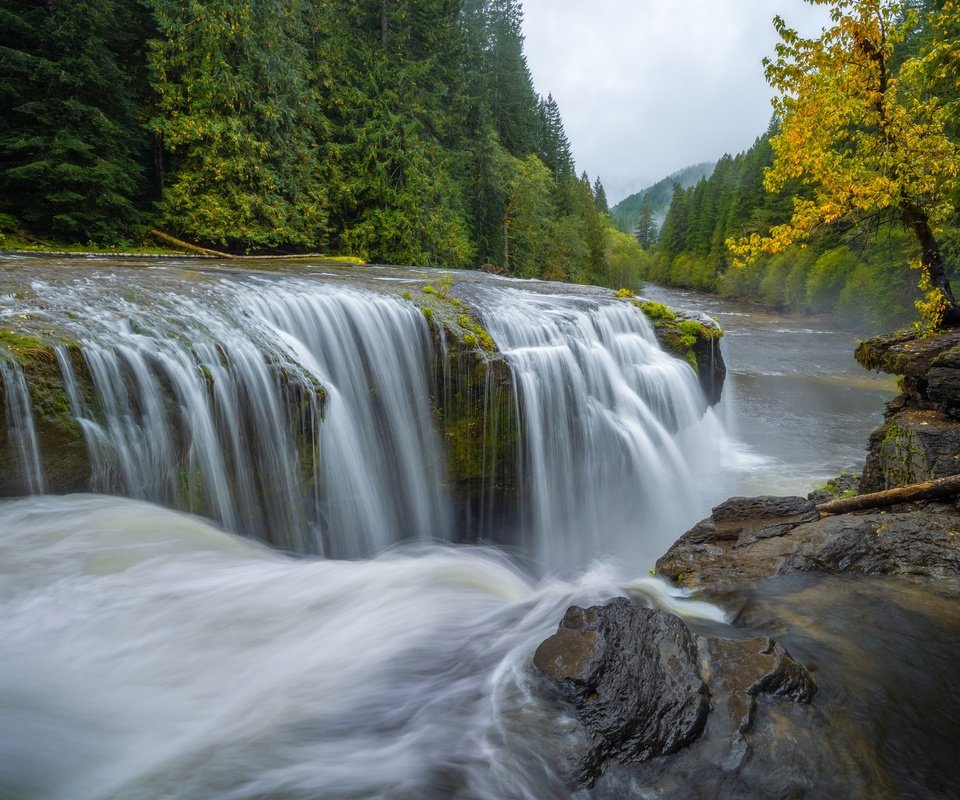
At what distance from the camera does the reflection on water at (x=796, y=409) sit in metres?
12.0

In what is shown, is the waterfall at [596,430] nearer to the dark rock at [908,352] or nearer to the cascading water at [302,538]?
the cascading water at [302,538]

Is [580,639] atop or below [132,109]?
below

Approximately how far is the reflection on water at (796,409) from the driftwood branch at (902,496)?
19.9ft

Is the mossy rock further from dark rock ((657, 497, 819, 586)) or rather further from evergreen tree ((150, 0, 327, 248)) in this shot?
evergreen tree ((150, 0, 327, 248))

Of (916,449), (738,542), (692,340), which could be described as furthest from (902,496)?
(692,340)

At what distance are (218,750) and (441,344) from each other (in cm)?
554

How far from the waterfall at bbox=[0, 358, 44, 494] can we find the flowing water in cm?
2

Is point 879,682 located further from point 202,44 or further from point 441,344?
point 202,44

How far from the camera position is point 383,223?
20875mm

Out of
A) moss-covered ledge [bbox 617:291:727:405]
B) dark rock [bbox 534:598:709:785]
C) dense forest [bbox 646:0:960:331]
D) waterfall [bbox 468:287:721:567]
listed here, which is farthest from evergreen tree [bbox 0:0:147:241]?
dark rock [bbox 534:598:709:785]

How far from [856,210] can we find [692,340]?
3.75 metres

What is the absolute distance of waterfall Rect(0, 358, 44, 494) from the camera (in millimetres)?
4148

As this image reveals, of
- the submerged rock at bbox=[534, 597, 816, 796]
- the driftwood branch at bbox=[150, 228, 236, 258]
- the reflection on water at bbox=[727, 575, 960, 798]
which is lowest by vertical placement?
the reflection on water at bbox=[727, 575, 960, 798]

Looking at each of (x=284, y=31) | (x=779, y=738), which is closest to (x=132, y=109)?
(x=284, y=31)
